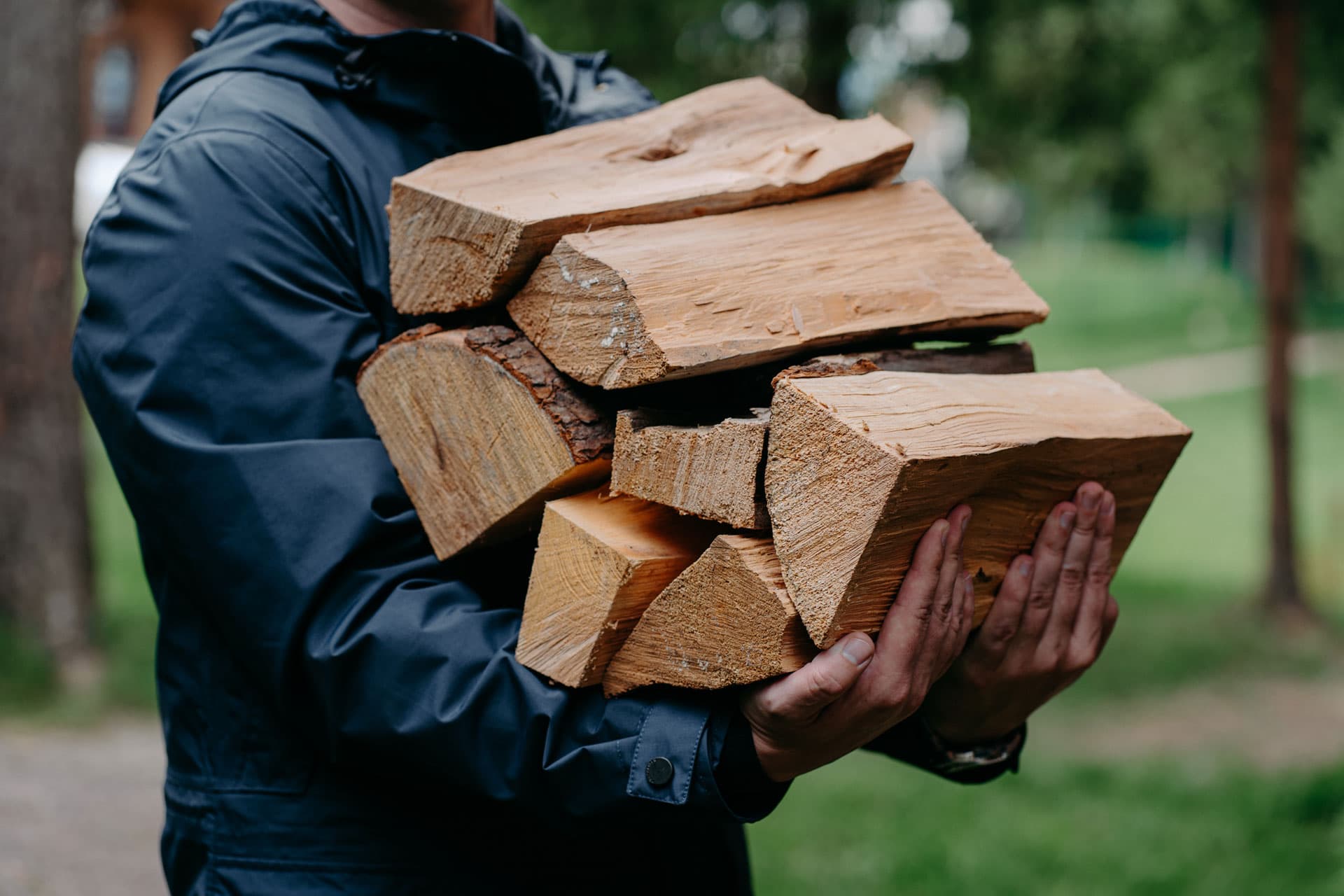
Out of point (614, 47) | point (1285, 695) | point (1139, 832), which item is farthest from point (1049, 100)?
point (1139, 832)

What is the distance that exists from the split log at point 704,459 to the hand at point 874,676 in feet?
0.54

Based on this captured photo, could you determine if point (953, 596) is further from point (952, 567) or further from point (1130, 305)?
point (1130, 305)

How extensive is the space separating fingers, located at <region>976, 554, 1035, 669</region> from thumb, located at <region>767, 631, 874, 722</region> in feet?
0.87

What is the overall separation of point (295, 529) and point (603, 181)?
558 mm

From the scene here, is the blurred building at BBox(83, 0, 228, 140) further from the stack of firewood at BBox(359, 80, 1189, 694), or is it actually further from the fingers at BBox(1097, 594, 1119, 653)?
the fingers at BBox(1097, 594, 1119, 653)

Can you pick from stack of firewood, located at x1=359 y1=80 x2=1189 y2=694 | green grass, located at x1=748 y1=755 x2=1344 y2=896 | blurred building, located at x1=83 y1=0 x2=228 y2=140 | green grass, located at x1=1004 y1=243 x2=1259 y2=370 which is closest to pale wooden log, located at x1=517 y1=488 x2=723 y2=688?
stack of firewood, located at x1=359 y1=80 x2=1189 y2=694

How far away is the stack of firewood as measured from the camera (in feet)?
4.31

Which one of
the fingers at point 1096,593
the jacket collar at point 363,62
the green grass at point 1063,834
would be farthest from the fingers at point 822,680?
the green grass at point 1063,834

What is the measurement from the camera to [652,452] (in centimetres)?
139

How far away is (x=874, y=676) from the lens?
1371mm

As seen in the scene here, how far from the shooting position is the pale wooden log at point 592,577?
141 cm

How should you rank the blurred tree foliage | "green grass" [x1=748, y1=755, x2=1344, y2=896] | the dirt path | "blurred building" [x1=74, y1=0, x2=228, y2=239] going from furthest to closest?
"blurred building" [x1=74, y1=0, x2=228, y2=239] < the blurred tree foliage < the dirt path < "green grass" [x1=748, y1=755, x2=1344, y2=896]

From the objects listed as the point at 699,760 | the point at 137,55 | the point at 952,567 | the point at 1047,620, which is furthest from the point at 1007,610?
the point at 137,55

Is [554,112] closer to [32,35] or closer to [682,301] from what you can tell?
[682,301]
